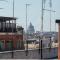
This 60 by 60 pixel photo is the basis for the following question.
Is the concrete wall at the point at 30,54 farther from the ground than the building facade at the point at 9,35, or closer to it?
closer to it

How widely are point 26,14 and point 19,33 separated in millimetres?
1547

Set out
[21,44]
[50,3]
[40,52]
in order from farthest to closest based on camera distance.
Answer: [21,44] → [50,3] → [40,52]

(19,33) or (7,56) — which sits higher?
(19,33)

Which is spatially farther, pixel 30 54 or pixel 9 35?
pixel 9 35

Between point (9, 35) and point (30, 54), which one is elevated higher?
point (9, 35)

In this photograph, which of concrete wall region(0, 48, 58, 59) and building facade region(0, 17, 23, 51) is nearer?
concrete wall region(0, 48, 58, 59)

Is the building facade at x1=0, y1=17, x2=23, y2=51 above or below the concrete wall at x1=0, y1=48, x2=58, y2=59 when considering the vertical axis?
above

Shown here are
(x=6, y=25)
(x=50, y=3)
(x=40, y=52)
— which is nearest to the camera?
(x=40, y=52)

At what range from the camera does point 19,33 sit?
36.4 ft

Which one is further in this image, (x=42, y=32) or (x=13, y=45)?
(x=13, y=45)

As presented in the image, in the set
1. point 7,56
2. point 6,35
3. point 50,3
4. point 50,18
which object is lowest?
point 7,56

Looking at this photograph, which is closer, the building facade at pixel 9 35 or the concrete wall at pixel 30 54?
the concrete wall at pixel 30 54

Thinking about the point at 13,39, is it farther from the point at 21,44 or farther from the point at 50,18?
the point at 50,18

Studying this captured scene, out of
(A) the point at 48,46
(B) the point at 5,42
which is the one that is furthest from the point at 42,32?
(B) the point at 5,42
